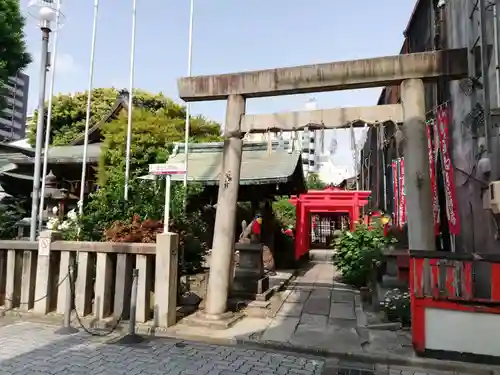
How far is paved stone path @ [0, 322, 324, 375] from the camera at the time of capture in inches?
189

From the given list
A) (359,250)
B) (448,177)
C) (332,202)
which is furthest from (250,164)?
(332,202)

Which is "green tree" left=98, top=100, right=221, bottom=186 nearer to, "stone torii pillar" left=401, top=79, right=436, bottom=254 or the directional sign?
the directional sign

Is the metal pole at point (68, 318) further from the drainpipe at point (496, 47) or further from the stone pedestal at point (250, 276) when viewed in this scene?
the drainpipe at point (496, 47)

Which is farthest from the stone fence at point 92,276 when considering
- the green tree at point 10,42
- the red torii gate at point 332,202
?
the red torii gate at point 332,202

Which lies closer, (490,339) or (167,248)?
(490,339)

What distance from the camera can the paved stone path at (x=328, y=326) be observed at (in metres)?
5.86

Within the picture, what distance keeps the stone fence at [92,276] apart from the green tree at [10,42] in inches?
287

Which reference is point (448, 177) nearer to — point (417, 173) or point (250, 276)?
point (417, 173)

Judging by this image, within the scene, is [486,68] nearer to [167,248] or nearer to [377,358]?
[377,358]

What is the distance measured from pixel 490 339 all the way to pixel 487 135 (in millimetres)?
3041

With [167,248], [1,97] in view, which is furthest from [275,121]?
[1,97]

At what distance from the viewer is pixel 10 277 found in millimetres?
7641

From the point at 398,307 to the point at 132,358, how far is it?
4.53m

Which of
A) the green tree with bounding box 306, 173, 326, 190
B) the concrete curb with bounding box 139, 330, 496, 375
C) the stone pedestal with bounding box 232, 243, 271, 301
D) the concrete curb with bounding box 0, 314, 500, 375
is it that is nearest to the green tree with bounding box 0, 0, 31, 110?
the stone pedestal with bounding box 232, 243, 271, 301
